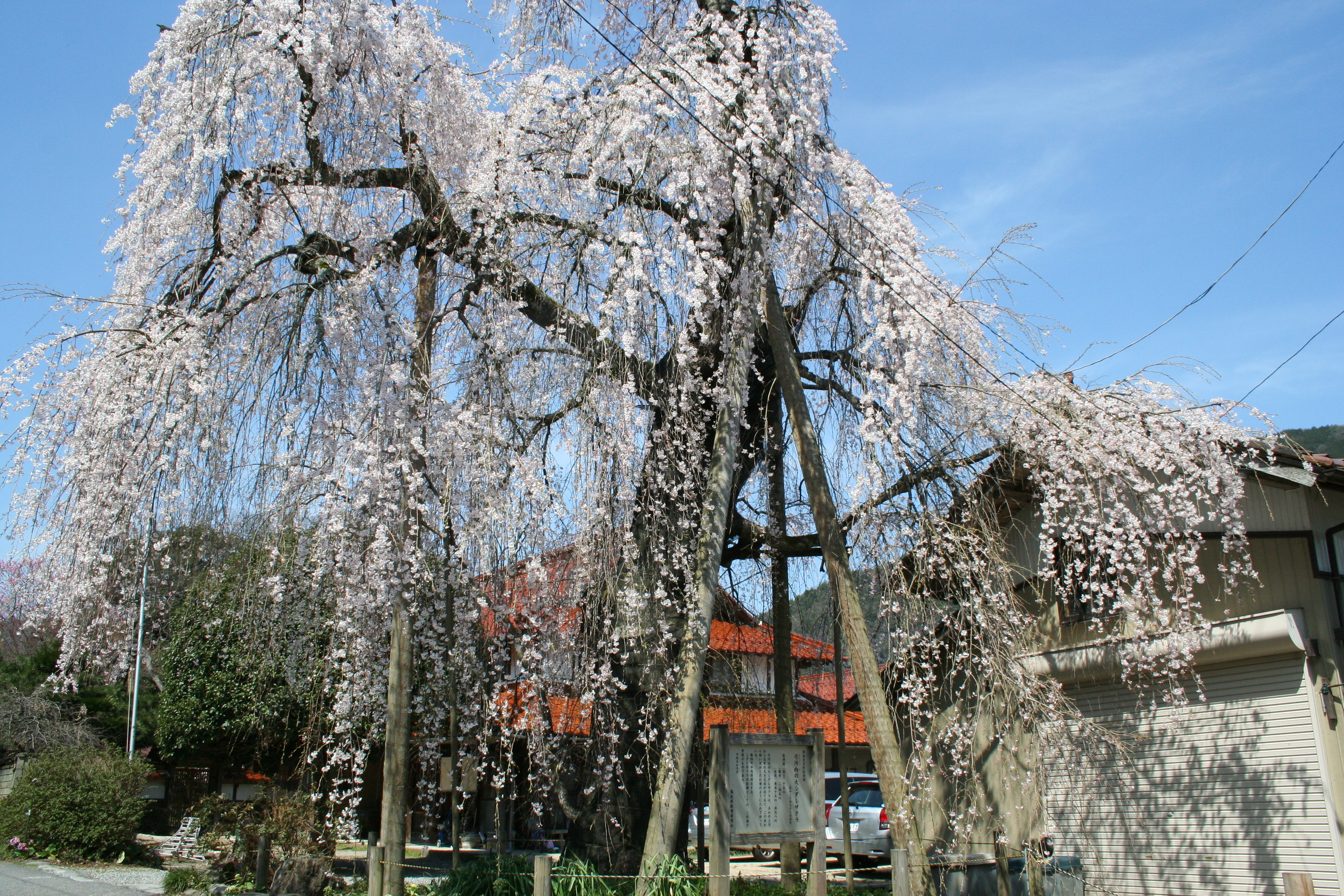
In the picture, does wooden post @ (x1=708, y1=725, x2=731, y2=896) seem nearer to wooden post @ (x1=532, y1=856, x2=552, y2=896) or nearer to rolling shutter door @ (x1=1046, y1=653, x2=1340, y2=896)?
wooden post @ (x1=532, y1=856, x2=552, y2=896)

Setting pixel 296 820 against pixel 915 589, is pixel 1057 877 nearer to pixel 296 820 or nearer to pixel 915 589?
pixel 915 589

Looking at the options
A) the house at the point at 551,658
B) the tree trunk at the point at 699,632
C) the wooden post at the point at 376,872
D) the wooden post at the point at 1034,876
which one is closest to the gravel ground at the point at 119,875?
the house at the point at 551,658

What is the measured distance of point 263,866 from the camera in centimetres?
1100

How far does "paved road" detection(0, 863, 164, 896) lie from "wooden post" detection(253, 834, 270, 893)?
1.42 m

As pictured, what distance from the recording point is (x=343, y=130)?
23.1 feet

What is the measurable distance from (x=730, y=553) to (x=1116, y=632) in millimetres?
4171

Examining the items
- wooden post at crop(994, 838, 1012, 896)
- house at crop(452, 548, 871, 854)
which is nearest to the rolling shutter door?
wooden post at crop(994, 838, 1012, 896)

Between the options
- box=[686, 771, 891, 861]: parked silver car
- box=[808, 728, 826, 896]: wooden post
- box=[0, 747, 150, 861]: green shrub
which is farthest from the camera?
box=[686, 771, 891, 861]: parked silver car

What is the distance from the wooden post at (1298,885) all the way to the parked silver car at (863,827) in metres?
10.2

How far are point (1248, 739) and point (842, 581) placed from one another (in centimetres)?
441

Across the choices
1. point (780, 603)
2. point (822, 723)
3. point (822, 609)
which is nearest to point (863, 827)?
point (822, 609)

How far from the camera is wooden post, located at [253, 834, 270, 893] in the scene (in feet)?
36.0

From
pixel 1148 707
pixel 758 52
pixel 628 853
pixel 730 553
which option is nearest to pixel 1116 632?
pixel 1148 707

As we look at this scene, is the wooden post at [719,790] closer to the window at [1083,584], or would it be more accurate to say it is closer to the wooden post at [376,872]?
the wooden post at [376,872]
